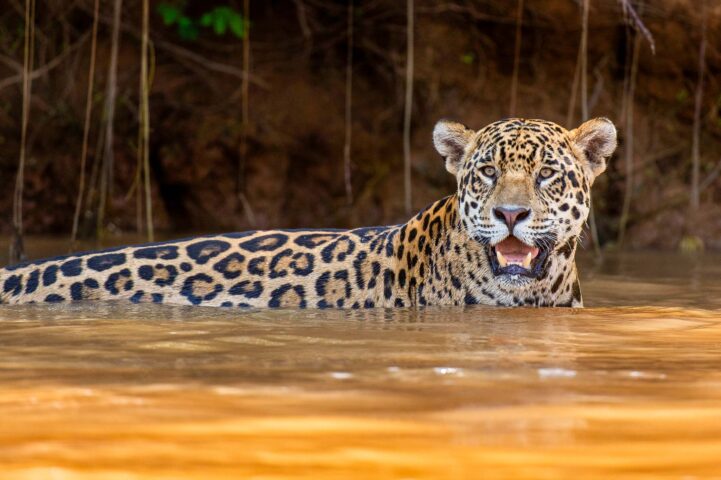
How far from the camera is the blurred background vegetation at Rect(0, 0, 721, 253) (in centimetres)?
1077

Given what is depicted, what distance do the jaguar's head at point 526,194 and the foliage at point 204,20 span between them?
5170 mm

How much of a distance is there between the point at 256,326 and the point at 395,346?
2.87 feet

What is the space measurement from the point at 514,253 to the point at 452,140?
837 millimetres

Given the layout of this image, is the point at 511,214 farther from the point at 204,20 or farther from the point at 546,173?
the point at 204,20

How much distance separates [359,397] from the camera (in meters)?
3.28

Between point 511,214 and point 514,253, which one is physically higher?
point 511,214

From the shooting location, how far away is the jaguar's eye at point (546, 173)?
572 cm

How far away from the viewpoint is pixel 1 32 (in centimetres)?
1135

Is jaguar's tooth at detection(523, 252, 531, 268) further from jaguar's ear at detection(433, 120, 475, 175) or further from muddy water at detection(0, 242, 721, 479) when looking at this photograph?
jaguar's ear at detection(433, 120, 475, 175)

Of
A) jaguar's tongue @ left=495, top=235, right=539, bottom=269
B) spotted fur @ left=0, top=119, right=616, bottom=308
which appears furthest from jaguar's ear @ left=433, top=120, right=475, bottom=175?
jaguar's tongue @ left=495, top=235, right=539, bottom=269

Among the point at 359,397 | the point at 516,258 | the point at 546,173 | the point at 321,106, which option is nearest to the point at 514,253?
the point at 516,258

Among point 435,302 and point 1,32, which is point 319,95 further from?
point 435,302

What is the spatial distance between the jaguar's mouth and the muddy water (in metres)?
0.38

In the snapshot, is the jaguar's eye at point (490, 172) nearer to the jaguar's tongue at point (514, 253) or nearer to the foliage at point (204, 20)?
the jaguar's tongue at point (514, 253)
